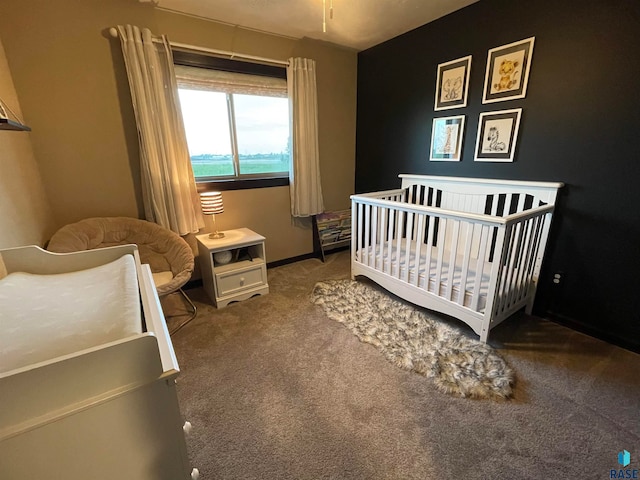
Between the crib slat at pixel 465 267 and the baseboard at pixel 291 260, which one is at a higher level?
the crib slat at pixel 465 267

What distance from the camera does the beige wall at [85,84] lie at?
75.4 inches

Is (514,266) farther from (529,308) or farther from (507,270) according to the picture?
(529,308)

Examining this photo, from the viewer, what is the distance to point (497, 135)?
2.26m

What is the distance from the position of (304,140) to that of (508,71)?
1.80 meters

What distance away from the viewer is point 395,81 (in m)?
2.97

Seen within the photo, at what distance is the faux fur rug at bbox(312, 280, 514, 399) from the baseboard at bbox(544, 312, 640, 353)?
75cm


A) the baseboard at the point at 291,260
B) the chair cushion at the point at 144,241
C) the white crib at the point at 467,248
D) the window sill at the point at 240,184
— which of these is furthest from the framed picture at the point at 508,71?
the chair cushion at the point at 144,241

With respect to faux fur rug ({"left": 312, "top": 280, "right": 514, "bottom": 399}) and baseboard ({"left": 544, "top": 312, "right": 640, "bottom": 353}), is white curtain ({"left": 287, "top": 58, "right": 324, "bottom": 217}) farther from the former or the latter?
baseboard ({"left": 544, "top": 312, "right": 640, "bottom": 353})

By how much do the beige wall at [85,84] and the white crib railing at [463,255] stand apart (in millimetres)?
1918

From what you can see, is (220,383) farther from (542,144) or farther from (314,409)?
(542,144)

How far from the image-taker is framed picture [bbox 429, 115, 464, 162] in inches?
98.3

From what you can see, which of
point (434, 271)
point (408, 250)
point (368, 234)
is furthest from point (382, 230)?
point (434, 271)

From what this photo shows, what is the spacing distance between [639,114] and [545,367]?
1563 mm

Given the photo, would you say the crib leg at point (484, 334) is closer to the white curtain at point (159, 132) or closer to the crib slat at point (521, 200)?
the crib slat at point (521, 200)
